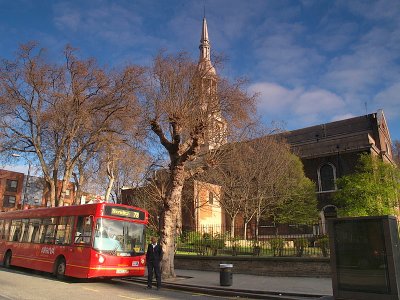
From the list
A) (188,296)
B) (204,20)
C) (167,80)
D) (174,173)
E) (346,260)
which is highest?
(204,20)

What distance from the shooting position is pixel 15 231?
18.8 metres

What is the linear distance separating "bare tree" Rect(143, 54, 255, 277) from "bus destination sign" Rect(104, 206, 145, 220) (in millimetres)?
1102

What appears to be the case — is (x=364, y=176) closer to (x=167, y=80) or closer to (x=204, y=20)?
(x=167, y=80)

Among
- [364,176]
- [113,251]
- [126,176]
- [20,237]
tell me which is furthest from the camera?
[126,176]

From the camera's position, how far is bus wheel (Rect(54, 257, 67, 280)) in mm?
14384

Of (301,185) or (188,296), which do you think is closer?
(188,296)

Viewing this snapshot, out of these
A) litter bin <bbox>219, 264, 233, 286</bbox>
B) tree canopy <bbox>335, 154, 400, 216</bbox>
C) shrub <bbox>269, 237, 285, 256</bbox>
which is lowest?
litter bin <bbox>219, 264, 233, 286</bbox>

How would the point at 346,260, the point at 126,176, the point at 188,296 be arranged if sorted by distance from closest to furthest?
the point at 346,260, the point at 188,296, the point at 126,176

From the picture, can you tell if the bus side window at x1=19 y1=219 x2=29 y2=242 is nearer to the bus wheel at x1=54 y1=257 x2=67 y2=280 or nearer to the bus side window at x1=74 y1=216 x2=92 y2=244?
the bus wheel at x1=54 y1=257 x2=67 y2=280

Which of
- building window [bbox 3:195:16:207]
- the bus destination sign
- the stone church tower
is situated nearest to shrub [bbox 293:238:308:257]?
the stone church tower

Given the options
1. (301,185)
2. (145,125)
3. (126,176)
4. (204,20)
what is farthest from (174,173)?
(204,20)

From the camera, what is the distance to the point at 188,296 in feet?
37.1

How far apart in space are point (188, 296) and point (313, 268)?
19.8 feet

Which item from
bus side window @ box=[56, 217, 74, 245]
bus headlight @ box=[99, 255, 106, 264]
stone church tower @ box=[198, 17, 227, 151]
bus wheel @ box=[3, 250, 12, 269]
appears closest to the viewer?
bus headlight @ box=[99, 255, 106, 264]
